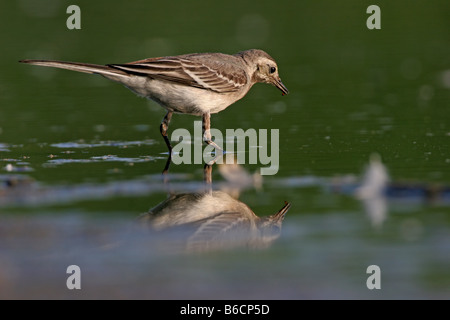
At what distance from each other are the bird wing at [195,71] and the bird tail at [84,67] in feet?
0.33

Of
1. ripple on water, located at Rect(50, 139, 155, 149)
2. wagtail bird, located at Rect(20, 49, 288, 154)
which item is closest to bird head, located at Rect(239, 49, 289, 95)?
wagtail bird, located at Rect(20, 49, 288, 154)

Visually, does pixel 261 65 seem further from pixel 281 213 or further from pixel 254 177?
pixel 281 213

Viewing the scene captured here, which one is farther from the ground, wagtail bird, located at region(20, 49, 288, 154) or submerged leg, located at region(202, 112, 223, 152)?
wagtail bird, located at region(20, 49, 288, 154)

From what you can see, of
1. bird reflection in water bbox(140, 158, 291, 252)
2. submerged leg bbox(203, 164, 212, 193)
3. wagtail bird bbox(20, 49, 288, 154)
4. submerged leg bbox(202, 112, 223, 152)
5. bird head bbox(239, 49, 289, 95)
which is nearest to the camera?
bird reflection in water bbox(140, 158, 291, 252)

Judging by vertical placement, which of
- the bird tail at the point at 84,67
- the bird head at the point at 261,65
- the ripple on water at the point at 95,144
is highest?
the bird head at the point at 261,65

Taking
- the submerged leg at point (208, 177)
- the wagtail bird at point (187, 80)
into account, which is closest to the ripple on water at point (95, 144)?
the wagtail bird at point (187, 80)

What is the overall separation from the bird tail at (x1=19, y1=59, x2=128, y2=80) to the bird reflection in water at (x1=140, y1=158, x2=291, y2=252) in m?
2.37

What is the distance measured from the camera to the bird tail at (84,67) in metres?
10.3

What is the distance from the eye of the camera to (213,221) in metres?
8.06

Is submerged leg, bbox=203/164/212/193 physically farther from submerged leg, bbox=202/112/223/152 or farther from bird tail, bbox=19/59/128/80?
bird tail, bbox=19/59/128/80

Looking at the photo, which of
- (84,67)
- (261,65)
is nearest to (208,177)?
(84,67)

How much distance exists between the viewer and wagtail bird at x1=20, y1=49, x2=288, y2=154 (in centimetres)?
1141

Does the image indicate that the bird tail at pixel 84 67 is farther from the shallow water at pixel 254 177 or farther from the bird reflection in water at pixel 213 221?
the bird reflection in water at pixel 213 221

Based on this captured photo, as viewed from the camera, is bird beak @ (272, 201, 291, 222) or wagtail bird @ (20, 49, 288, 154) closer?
bird beak @ (272, 201, 291, 222)
